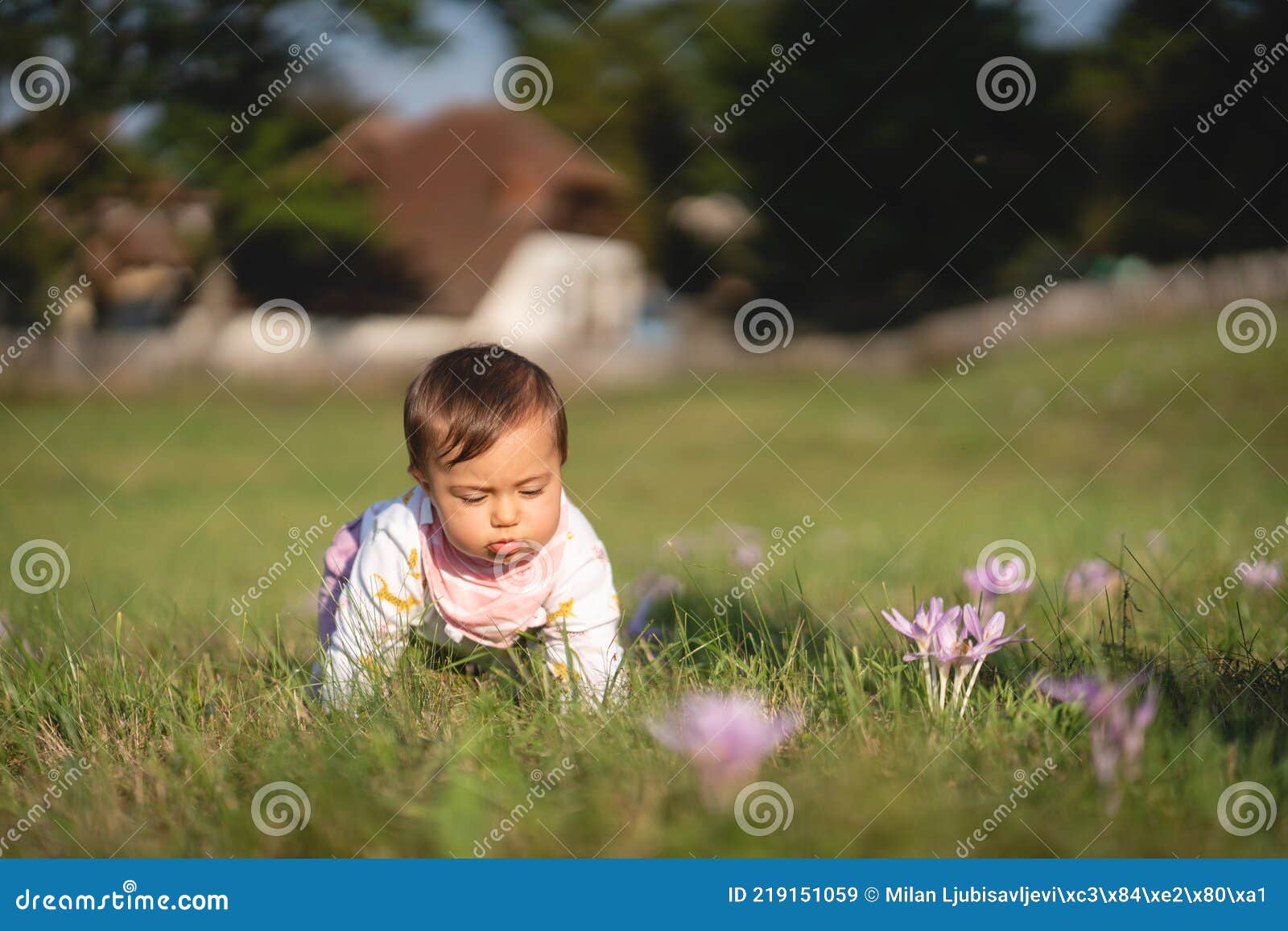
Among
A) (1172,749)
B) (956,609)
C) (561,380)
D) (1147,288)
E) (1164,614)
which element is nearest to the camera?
(1172,749)

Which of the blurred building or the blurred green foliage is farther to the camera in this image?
the blurred building

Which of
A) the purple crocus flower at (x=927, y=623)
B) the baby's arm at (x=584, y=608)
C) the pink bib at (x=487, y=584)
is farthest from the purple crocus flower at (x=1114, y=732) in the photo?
the pink bib at (x=487, y=584)

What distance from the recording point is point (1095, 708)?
183 centimetres

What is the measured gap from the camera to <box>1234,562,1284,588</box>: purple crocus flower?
275 centimetres

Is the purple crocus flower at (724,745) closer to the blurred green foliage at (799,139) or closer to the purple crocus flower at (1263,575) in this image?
the purple crocus flower at (1263,575)

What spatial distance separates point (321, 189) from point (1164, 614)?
23.5 metres

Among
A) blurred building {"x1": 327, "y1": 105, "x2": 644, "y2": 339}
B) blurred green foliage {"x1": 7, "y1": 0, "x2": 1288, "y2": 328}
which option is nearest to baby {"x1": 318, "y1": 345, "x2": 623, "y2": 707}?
blurred green foliage {"x1": 7, "y1": 0, "x2": 1288, "y2": 328}

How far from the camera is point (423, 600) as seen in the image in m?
2.96

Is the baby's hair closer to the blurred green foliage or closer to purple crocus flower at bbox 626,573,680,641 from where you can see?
purple crocus flower at bbox 626,573,680,641

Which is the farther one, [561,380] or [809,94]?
[809,94]

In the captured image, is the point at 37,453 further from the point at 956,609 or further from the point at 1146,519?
the point at 956,609

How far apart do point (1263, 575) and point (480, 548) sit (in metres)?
2.14

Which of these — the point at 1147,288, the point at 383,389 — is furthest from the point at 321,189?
the point at 1147,288

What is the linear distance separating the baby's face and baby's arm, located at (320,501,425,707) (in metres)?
0.20
